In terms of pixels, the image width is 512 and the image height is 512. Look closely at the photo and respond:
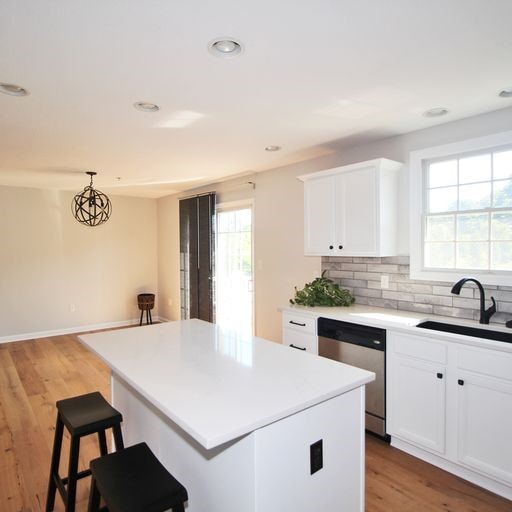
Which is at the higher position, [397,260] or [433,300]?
[397,260]

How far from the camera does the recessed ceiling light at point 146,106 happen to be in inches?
95.1

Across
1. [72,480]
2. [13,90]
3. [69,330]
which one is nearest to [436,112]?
[13,90]

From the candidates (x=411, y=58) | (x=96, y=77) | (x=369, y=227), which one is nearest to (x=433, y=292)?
(x=369, y=227)

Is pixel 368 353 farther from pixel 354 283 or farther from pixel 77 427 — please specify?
pixel 77 427

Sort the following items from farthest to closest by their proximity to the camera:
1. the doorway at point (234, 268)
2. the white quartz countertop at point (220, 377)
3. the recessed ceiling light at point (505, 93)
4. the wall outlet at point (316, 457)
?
1. the doorway at point (234, 268)
2. the recessed ceiling light at point (505, 93)
3. the wall outlet at point (316, 457)
4. the white quartz countertop at point (220, 377)

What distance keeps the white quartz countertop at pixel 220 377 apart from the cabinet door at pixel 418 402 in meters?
1.05

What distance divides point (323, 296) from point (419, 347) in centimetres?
110

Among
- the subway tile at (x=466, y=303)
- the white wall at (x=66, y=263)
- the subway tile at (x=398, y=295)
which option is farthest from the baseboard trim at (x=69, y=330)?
the subway tile at (x=466, y=303)

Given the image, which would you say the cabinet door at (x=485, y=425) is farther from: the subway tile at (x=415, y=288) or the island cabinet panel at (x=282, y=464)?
the island cabinet panel at (x=282, y=464)

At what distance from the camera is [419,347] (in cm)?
251

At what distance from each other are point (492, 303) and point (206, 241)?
12.7 ft

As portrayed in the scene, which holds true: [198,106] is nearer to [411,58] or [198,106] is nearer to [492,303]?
[411,58]

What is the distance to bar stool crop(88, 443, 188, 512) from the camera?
1.27 m

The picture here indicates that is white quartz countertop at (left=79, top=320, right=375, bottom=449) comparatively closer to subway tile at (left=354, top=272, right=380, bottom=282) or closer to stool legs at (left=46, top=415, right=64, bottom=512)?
stool legs at (left=46, top=415, right=64, bottom=512)
